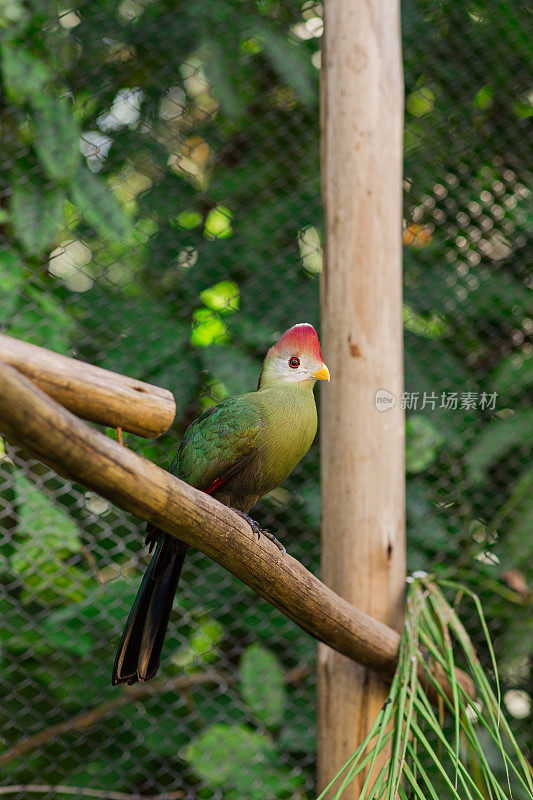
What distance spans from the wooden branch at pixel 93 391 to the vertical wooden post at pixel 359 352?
538 mm

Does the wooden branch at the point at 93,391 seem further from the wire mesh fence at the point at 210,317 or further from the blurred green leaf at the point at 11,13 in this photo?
the blurred green leaf at the point at 11,13

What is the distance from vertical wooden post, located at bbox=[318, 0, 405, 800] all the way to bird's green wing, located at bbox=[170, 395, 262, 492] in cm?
36

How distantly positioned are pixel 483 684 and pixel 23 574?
0.86 m

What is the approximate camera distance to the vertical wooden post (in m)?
1.02

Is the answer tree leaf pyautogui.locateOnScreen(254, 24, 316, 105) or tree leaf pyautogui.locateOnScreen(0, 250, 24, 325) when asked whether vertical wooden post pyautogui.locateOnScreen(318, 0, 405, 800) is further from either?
tree leaf pyautogui.locateOnScreen(0, 250, 24, 325)

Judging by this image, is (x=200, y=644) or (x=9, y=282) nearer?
(x=9, y=282)

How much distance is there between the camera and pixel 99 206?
49.2 inches

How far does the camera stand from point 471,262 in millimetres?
1680

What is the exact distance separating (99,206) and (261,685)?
0.94 meters

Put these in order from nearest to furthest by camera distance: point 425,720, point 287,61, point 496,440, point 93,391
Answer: point 93,391
point 425,720
point 287,61
point 496,440

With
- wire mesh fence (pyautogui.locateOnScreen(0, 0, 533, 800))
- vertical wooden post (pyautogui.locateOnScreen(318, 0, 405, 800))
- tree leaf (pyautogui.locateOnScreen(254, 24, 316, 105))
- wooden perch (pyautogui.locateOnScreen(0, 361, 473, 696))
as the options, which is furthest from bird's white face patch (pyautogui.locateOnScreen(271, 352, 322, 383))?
tree leaf (pyautogui.locateOnScreen(254, 24, 316, 105))

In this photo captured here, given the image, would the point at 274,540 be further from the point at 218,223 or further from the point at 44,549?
the point at 218,223

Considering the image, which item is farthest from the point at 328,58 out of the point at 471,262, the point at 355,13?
the point at 471,262
